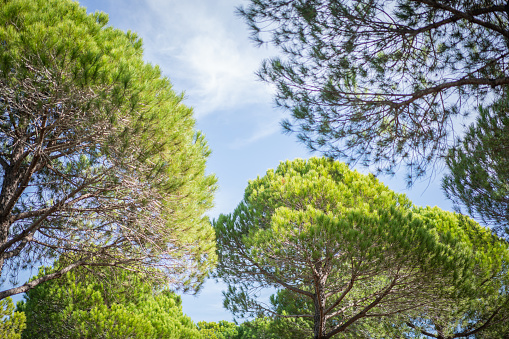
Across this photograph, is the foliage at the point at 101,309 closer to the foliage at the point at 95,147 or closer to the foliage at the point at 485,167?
the foliage at the point at 95,147

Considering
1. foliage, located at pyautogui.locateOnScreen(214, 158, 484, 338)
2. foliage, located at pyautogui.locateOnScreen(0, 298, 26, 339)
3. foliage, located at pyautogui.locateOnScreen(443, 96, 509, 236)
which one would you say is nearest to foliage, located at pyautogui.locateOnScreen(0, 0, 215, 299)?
foliage, located at pyautogui.locateOnScreen(0, 298, 26, 339)

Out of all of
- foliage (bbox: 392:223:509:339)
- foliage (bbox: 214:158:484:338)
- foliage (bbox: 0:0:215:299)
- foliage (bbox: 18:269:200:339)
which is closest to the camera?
foliage (bbox: 0:0:215:299)

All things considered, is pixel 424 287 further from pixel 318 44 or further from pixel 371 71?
pixel 318 44

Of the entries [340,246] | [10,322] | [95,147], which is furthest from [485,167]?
[10,322]

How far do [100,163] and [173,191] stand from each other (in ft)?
3.84

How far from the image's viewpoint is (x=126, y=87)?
509 centimetres

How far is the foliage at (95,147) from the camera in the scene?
495cm

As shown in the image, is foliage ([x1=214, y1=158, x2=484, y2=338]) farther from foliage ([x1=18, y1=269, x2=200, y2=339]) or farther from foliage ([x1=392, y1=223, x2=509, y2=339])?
foliage ([x1=18, y1=269, x2=200, y2=339])

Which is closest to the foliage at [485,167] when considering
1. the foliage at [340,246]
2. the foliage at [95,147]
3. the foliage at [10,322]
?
the foliage at [340,246]

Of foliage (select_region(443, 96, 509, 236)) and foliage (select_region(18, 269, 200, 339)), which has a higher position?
foliage (select_region(443, 96, 509, 236))

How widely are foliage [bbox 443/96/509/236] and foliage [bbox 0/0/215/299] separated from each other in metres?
4.66

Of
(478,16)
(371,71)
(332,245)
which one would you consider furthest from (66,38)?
(478,16)

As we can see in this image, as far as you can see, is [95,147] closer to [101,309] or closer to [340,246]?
[101,309]

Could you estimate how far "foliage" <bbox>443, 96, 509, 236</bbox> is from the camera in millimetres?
6368
